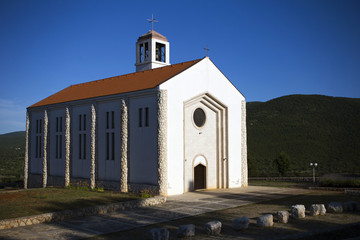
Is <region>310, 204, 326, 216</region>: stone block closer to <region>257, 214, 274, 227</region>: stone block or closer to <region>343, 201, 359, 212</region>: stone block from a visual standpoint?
<region>343, 201, 359, 212</region>: stone block

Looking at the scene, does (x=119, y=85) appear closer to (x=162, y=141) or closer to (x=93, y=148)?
(x=93, y=148)

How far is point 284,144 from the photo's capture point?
2601 inches

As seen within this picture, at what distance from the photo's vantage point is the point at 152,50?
30.4 m

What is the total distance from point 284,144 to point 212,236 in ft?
189

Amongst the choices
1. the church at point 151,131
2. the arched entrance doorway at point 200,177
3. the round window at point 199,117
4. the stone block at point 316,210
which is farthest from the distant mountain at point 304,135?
the stone block at point 316,210

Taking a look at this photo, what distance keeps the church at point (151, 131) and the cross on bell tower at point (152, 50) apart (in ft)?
0.28

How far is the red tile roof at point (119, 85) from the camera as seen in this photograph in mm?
24906

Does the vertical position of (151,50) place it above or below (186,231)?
above

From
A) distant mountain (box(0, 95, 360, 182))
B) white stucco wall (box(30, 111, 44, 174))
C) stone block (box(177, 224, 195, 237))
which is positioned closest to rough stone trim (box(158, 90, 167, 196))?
stone block (box(177, 224, 195, 237))

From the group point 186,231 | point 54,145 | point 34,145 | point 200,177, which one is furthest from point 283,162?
point 186,231

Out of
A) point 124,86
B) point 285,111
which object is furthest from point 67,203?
point 285,111

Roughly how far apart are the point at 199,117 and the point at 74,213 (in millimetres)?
12959

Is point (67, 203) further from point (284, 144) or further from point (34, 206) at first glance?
point (284, 144)

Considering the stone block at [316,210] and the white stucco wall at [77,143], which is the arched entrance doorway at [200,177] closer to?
the white stucco wall at [77,143]
